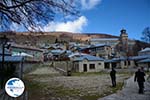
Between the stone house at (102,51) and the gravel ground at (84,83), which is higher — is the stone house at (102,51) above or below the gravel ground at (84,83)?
above

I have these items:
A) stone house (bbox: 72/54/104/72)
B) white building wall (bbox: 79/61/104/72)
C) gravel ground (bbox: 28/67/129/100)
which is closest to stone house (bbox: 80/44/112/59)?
white building wall (bbox: 79/61/104/72)

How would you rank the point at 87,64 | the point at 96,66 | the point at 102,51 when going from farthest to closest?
the point at 102,51, the point at 96,66, the point at 87,64

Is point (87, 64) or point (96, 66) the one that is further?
point (96, 66)

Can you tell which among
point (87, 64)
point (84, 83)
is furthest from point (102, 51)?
point (84, 83)

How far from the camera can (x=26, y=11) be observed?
13.3 m

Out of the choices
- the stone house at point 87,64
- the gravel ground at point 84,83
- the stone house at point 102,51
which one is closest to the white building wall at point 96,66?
the stone house at point 87,64

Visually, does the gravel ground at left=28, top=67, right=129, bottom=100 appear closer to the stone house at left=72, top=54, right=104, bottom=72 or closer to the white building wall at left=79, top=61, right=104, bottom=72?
the white building wall at left=79, top=61, right=104, bottom=72

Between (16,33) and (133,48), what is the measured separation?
9313cm

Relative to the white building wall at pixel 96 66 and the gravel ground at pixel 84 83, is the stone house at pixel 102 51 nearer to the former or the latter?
the white building wall at pixel 96 66

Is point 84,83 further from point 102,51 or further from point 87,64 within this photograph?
point 102,51

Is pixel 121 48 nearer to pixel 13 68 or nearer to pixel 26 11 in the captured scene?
pixel 13 68

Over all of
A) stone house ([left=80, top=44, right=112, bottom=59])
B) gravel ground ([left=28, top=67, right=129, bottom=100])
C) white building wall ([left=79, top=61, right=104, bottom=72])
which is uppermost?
stone house ([left=80, top=44, right=112, bottom=59])

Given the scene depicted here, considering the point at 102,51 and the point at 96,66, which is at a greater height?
the point at 102,51

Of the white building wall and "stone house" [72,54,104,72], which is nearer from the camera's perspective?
the white building wall
